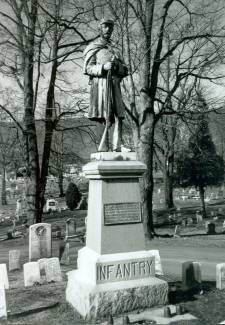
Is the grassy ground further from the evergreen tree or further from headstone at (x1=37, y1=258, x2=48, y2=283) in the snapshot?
the evergreen tree

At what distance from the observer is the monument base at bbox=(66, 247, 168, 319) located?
6352 mm

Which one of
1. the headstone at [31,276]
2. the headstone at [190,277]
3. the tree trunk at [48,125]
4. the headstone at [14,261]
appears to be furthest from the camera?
the tree trunk at [48,125]

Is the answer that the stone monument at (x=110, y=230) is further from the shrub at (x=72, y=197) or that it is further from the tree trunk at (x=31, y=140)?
the shrub at (x=72, y=197)

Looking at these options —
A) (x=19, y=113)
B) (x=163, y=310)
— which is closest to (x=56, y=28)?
(x=19, y=113)

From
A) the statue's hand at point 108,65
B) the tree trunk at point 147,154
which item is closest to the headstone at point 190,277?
the statue's hand at point 108,65

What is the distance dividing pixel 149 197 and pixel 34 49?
783 centimetres

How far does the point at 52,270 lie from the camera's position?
930 centimetres

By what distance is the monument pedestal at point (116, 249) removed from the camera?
257 inches

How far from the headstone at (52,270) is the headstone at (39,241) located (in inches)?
165

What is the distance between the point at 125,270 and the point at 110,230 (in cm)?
68

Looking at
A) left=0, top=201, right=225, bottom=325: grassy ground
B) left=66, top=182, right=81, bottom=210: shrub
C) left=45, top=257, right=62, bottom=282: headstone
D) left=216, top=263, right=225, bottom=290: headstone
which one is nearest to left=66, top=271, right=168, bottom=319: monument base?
left=0, top=201, right=225, bottom=325: grassy ground

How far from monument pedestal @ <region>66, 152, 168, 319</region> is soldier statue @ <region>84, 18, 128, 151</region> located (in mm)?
576

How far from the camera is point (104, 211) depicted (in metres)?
6.71

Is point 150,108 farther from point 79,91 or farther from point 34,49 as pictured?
point 34,49
